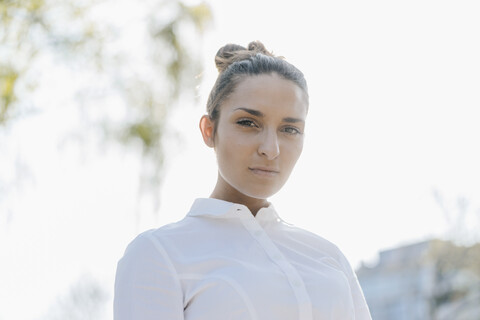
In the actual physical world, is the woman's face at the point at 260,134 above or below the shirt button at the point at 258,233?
above

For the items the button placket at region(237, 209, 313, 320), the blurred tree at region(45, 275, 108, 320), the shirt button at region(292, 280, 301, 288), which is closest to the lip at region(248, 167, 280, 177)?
the button placket at region(237, 209, 313, 320)

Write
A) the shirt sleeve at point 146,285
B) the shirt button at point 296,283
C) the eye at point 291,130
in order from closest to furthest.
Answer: the shirt sleeve at point 146,285
the shirt button at point 296,283
the eye at point 291,130

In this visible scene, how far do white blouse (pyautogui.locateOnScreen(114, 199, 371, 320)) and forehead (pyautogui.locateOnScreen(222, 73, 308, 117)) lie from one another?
23cm

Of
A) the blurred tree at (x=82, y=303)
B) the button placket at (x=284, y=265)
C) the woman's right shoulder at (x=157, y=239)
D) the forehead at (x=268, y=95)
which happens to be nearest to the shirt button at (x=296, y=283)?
the button placket at (x=284, y=265)

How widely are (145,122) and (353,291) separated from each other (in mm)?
3502

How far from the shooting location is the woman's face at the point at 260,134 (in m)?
1.74

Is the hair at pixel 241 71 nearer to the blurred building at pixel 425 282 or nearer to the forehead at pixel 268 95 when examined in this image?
the forehead at pixel 268 95

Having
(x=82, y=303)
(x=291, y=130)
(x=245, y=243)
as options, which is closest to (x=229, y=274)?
(x=245, y=243)

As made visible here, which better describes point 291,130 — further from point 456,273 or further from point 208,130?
point 456,273

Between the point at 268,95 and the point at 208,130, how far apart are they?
0.18 metres

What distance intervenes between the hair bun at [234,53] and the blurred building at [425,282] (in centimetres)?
1527

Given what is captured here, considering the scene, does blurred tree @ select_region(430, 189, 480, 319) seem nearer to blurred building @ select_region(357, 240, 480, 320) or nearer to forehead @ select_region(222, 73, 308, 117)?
blurred building @ select_region(357, 240, 480, 320)

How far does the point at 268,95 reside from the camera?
1.77 metres

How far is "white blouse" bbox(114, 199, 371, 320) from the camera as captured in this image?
5.20ft
